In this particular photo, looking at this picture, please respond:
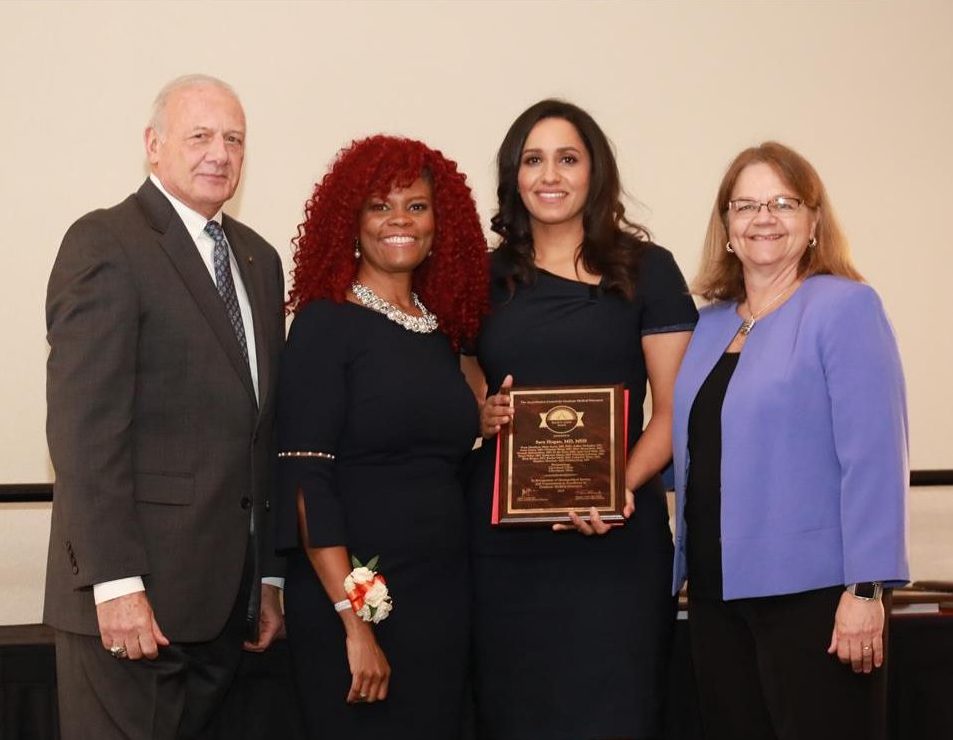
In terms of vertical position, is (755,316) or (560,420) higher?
(755,316)

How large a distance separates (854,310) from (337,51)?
2.50 metres

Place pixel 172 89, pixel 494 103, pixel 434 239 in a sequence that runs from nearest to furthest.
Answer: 1. pixel 172 89
2. pixel 434 239
3. pixel 494 103

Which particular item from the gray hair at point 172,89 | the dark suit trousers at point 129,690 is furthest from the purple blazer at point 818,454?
the gray hair at point 172,89

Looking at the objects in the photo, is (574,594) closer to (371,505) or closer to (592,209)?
(371,505)

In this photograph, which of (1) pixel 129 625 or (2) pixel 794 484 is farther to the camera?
(2) pixel 794 484

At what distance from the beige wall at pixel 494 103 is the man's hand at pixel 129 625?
1958mm

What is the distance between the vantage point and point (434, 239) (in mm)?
3035

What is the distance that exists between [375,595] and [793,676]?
0.88 metres

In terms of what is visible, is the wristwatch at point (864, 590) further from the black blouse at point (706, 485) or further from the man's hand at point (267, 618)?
the man's hand at point (267, 618)

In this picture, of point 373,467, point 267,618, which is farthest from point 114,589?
point 373,467

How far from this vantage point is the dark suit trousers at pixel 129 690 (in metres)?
2.67

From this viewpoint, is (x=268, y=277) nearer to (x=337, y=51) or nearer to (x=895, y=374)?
(x=895, y=374)

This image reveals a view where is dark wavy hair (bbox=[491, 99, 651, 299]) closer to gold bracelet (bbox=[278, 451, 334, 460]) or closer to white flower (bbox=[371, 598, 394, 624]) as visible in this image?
gold bracelet (bbox=[278, 451, 334, 460])

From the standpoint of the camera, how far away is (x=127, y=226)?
270 centimetres
